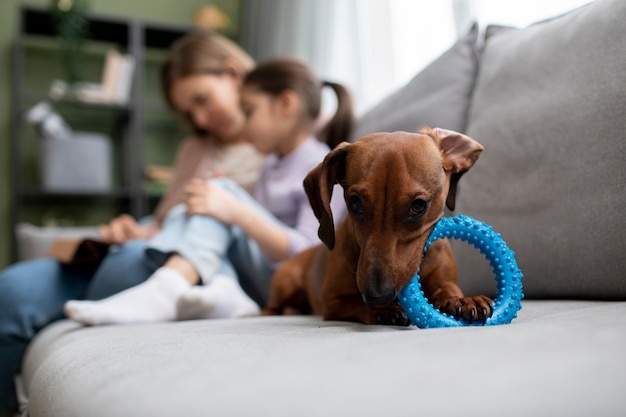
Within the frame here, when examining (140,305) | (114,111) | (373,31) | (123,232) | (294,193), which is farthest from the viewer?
(114,111)

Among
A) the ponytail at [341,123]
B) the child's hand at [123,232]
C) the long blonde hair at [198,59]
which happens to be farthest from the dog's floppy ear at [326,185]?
the long blonde hair at [198,59]

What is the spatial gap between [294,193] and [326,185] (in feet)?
2.89

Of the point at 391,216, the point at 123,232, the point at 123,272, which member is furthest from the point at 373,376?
the point at 123,232

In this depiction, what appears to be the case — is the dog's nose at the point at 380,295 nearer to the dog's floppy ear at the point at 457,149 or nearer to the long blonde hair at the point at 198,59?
the dog's floppy ear at the point at 457,149

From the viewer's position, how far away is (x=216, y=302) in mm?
1354

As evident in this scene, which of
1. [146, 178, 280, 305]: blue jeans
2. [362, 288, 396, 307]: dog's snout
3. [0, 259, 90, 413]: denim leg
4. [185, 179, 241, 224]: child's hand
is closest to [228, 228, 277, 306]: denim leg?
[146, 178, 280, 305]: blue jeans

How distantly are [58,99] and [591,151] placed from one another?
336cm

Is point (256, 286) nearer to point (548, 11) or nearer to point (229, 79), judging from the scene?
point (229, 79)

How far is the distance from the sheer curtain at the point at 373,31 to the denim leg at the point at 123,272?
130 cm

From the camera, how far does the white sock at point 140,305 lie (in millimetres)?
1273

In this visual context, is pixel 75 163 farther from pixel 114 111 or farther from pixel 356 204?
pixel 356 204

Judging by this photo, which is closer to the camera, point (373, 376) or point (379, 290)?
point (373, 376)

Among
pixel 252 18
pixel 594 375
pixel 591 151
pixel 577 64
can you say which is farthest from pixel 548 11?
pixel 252 18

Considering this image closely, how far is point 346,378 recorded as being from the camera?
1.69 feet
